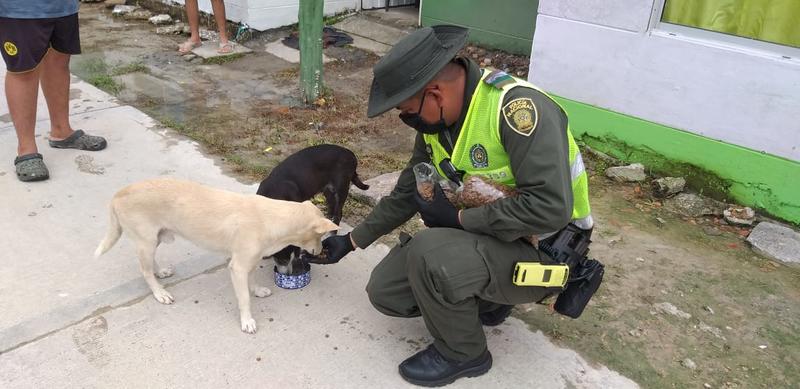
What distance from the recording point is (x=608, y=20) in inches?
169

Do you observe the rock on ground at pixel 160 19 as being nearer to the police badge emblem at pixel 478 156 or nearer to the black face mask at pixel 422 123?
the black face mask at pixel 422 123

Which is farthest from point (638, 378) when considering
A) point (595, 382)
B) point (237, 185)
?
point (237, 185)

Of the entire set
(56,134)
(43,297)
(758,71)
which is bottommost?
(43,297)

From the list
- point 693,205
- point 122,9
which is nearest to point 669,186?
point 693,205

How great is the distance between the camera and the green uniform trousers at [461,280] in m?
2.23

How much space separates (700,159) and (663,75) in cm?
64

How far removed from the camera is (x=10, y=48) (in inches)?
144

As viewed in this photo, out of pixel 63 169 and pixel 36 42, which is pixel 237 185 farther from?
pixel 36 42

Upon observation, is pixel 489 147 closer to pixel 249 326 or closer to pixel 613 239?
pixel 249 326

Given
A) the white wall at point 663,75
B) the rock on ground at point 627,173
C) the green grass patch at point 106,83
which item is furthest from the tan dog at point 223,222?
the green grass patch at point 106,83

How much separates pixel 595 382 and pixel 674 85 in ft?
8.15

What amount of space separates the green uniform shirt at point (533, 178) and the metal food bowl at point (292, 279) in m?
1.09

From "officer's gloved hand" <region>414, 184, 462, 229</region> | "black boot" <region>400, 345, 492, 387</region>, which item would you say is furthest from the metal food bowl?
"officer's gloved hand" <region>414, 184, 462, 229</region>

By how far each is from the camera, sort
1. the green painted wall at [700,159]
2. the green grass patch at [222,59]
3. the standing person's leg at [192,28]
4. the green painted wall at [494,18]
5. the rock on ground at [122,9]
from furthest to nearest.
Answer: the rock on ground at [122,9]
the standing person's leg at [192,28]
the green grass patch at [222,59]
the green painted wall at [494,18]
the green painted wall at [700,159]
